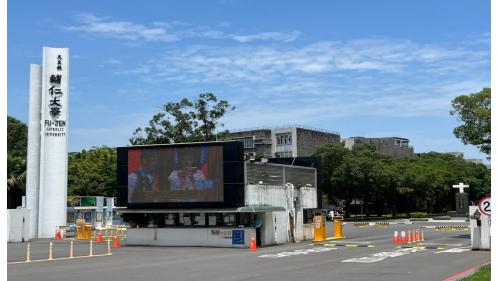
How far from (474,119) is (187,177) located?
19317 millimetres

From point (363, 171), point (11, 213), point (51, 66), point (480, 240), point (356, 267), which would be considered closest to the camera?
point (356, 267)

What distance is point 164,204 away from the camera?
32.9m

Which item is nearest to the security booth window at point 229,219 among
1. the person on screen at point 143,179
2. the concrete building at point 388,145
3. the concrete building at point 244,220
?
the concrete building at point 244,220

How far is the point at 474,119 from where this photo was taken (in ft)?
127

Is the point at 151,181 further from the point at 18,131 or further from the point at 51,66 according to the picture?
the point at 18,131

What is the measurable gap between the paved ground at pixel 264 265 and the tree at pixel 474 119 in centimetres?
1105

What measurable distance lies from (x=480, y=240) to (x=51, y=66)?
109 ft

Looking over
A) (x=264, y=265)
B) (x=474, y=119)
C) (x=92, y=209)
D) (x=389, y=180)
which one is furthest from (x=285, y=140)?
(x=264, y=265)

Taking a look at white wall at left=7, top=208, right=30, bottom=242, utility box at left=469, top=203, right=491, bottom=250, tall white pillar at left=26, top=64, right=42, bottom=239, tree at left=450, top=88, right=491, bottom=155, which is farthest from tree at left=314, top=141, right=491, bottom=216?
utility box at left=469, top=203, right=491, bottom=250

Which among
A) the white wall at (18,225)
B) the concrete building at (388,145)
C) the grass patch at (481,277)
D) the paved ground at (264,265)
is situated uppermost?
the concrete building at (388,145)

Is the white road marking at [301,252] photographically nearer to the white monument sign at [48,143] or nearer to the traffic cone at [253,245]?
the traffic cone at [253,245]

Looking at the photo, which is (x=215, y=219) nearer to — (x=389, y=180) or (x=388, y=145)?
(x=389, y=180)

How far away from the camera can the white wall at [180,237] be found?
1256 inches
